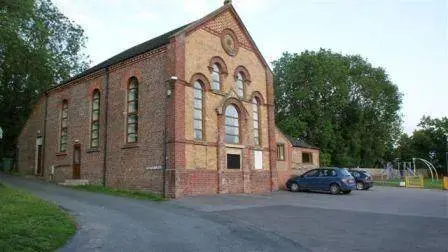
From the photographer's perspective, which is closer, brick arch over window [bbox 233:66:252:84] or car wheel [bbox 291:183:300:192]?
brick arch over window [bbox 233:66:252:84]

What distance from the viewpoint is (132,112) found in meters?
24.7

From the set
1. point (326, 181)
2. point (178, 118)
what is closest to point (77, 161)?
point (178, 118)

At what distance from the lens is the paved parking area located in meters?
10.6

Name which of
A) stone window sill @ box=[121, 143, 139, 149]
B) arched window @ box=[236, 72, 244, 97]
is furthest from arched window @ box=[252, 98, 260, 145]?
stone window sill @ box=[121, 143, 139, 149]

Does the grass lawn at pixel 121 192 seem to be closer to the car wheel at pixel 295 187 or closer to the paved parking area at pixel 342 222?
the paved parking area at pixel 342 222

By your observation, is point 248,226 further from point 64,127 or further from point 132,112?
point 64,127

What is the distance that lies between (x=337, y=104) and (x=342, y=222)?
42742mm

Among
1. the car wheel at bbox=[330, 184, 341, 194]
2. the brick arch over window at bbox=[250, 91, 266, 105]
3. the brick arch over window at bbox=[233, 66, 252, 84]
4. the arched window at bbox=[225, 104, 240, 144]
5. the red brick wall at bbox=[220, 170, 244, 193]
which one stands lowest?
the car wheel at bbox=[330, 184, 341, 194]

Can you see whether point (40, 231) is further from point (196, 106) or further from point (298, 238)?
point (196, 106)

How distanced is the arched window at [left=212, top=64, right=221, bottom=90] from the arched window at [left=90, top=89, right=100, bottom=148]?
764 cm

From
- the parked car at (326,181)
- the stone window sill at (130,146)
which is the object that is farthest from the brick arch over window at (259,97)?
the stone window sill at (130,146)

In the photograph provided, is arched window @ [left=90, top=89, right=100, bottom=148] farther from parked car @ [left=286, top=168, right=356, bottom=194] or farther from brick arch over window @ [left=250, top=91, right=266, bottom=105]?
parked car @ [left=286, top=168, right=356, bottom=194]

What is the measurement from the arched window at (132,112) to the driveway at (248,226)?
504 cm

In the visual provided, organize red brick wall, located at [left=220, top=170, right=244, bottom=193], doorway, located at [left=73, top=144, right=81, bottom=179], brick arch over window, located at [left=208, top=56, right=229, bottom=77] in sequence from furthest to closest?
doorway, located at [left=73, top=144, right=81, bottom=179] < brick arch over window, located at [left=208, top=56, right=229, bottom=77] < red brick wall, located at [left=220, top=170, right=244, bottom=193]
